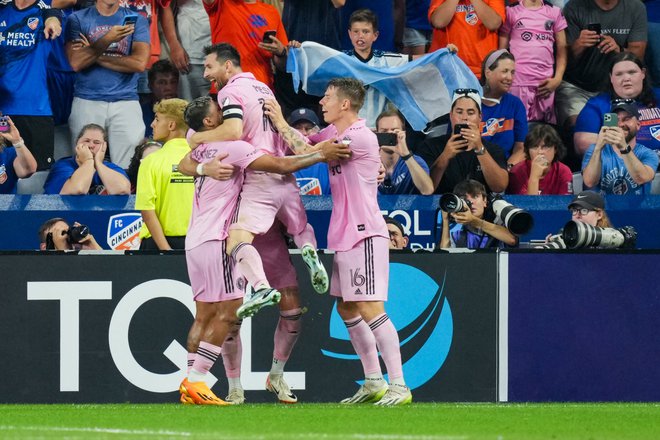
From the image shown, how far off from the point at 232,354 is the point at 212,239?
2.99 feet

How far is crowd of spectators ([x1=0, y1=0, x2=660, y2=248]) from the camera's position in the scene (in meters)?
11.6

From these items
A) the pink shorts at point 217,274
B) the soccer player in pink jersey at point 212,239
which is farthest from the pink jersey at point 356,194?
the pink shorts at point 217,274

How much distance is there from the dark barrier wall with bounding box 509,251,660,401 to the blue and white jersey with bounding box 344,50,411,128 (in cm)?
333

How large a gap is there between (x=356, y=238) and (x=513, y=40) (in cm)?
530

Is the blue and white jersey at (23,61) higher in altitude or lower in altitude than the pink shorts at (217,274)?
higher

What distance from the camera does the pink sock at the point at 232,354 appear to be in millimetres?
9203

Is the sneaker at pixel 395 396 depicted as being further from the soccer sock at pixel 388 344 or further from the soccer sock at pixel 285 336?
the soccer sock at pixel 285 336

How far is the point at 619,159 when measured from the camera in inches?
463

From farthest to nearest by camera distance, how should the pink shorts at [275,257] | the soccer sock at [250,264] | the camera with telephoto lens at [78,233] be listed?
the camera with telephoto lens at [78,233] < the pink shorts at [275,257] < the soccer sock at [250,264]

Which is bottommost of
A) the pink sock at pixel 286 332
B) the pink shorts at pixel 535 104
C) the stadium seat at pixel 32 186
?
the pink sock at pixel 286 332

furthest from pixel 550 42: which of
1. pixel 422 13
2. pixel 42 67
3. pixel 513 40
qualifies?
pixel 42 67

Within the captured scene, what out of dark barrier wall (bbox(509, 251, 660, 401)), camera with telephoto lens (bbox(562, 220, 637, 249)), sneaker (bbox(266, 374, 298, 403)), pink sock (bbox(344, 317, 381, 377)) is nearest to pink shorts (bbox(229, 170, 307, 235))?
pink sock (bbox(344, 317, 381, 377))

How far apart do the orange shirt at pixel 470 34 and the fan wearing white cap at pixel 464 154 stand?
159 cm

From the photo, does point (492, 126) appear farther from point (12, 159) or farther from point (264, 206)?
point (12, 159)
